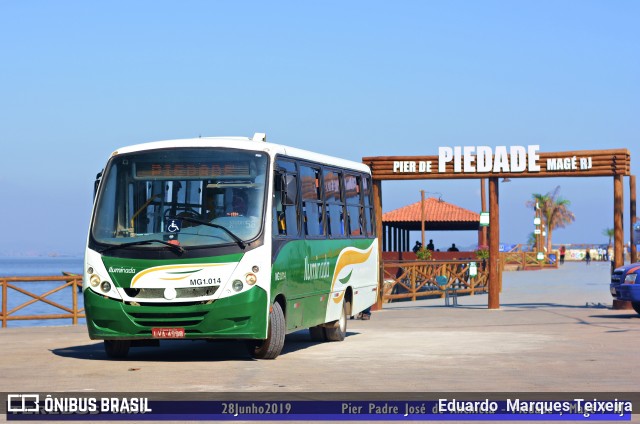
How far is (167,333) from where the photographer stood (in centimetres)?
1521

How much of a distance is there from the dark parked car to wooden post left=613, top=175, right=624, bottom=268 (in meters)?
2.61

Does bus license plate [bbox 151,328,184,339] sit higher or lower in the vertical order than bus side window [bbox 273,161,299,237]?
lower

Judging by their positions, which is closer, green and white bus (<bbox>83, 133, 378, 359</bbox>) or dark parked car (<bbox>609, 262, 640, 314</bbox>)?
green and white bus (<bbox>83, 133, 378, 359</bbox>)

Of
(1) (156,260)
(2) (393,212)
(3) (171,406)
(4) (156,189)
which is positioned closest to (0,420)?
(3) (171,406)

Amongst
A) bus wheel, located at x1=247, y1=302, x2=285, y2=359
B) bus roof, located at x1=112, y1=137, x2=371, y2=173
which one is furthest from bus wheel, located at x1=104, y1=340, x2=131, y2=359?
bus roof, located at x1=112, y1=137, x2=371, y2=173

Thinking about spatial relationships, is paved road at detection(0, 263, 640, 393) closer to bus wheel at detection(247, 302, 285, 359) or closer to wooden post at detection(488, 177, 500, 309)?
bus wheel at detection(247, 302, 285, 359)

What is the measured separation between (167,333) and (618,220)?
16.4m

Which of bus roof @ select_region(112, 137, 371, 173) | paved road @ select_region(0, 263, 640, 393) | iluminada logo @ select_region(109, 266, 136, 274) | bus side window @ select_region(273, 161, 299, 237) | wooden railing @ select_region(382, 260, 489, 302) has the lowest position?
paved road @ select_region(0, 263, 640, 393)

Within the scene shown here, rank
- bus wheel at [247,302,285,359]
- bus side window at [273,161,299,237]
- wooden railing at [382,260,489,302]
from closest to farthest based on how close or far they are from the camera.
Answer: bus wheel at [247,302,285,359], bus side window at [273,161,299,237], wooden railing at [382,260,489,302]

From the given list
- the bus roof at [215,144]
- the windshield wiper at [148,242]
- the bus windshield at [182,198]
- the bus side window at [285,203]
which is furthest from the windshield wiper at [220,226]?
the bus roof at [215,144]

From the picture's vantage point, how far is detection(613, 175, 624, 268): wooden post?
28.4 m

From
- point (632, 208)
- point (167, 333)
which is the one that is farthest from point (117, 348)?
point (632, 208)

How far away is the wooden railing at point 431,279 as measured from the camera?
36000mm

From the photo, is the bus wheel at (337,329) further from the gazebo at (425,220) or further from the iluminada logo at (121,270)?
the gazebo at (425,220)
